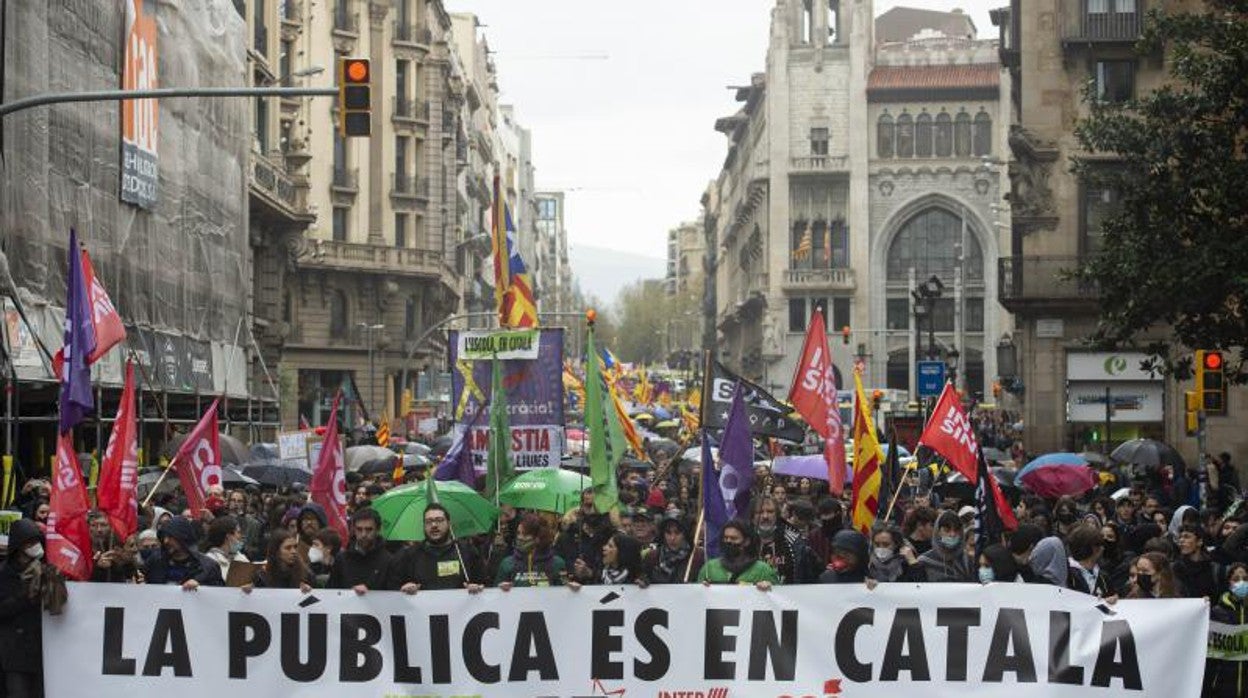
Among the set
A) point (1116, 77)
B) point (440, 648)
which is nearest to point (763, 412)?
point (440, 648)

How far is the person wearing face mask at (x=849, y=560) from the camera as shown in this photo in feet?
Answer: 37.7

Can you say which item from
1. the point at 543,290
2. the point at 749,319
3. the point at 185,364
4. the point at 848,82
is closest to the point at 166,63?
the point at 185,364

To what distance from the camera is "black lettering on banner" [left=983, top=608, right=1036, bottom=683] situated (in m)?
10.2

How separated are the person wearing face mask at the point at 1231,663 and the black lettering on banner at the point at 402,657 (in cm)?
413

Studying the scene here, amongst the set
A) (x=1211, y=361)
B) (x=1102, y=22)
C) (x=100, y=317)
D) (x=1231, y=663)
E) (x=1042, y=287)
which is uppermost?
(x=1102, y=22)

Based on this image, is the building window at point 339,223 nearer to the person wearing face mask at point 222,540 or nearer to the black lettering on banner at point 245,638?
the person wearing face mask at point 222,540

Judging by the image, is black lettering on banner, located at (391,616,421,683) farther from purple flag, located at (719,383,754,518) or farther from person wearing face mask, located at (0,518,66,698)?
purple flag, located at (719,383,754,518)

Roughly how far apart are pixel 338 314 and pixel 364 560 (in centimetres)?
5740

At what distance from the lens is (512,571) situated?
12.6 metres

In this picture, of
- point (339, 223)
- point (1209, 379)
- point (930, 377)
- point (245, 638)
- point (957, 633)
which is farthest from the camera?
point (339, 223)

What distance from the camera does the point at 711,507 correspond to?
1223 cm

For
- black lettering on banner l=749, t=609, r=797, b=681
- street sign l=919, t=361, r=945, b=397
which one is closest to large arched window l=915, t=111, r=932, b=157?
street sign l=919, t=361, r=945, b=397

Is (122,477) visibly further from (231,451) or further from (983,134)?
(983,134)

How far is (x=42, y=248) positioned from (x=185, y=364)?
9.21 metres
